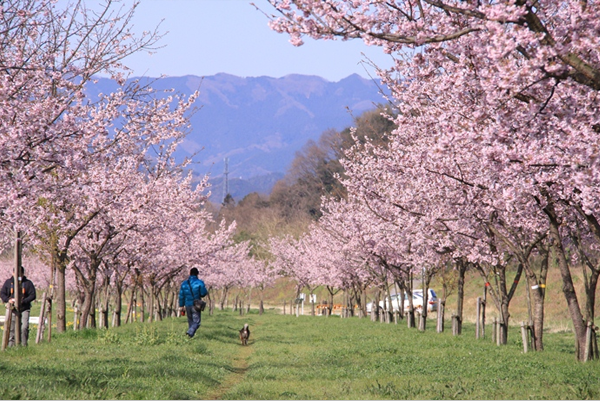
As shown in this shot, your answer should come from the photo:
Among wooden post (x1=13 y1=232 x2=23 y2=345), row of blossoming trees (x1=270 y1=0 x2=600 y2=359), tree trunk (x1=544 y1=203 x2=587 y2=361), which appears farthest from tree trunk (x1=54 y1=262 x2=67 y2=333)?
tree trunk (x1=544 y1=203 x2=587 y2=361)

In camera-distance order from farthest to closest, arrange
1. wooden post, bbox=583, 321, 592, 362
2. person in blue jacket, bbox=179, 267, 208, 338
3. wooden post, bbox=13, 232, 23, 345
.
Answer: person in blue jacket, bbox=179, 267, 208, 338, wooden post, bbox=13, 232, 23, 345, wooden post, bbox=583, 321, 592, 362

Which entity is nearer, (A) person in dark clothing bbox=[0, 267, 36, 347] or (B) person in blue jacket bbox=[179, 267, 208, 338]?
(A) person in dark clothing bbox=[0, 267, 36, 347]

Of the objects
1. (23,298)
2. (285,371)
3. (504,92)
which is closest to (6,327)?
(23,298)

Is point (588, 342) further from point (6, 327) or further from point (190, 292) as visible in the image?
point (6, 327)

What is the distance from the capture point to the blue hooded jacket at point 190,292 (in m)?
20.6

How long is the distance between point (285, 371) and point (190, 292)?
671cm

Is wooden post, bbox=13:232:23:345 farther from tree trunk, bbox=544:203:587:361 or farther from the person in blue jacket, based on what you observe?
tree trunk, bbox=544:203:587:361

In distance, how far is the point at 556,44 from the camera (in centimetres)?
820

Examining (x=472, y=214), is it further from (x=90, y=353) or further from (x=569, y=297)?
(x=90, y=353)

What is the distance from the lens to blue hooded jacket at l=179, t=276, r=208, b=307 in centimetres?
2060

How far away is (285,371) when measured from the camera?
14.8 metres

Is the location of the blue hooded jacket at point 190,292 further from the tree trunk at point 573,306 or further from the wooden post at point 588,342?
the wooden post at point 588,342

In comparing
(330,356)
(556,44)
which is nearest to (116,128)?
(330,356)

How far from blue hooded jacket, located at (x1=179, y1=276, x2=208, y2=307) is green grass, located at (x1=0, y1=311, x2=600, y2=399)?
3.58 ft
